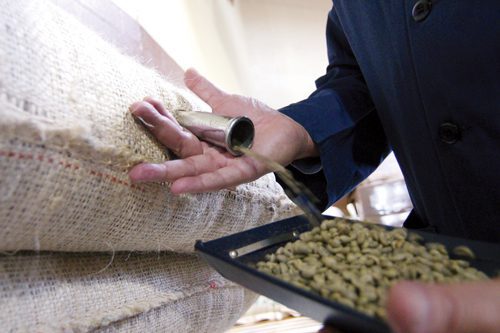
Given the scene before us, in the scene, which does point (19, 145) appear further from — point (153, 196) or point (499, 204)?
point (499, 204)

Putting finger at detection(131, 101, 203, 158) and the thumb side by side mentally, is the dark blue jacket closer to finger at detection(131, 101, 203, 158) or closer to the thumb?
finger at detection(131, 101, 203, 158)

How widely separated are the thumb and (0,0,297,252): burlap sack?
0.31 metres

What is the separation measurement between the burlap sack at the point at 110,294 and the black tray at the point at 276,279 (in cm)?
17

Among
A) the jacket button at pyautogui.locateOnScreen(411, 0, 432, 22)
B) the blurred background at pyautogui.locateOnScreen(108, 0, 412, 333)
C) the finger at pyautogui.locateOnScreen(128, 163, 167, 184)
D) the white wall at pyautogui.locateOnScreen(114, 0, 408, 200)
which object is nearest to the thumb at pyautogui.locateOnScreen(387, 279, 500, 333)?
the finger at pyautogui.locateOnScreen(128, 163, 167, 184)

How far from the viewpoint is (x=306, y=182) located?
78cm

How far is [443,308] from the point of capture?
0.24m

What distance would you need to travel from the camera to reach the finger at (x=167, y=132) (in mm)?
498

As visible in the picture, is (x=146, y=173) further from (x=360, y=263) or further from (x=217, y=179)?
(x=360, y=263)

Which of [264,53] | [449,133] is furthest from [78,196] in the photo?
[264,53]

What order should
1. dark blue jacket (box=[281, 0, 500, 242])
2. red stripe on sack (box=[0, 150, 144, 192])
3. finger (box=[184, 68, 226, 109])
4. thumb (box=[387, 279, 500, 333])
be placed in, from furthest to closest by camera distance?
1. finger (box=[184, 68, 226, 109])
2. dark blue jacket (box=[281, 0, 500, 242])
3. red stripe on sack (box=[0, 150, 144, 192])
4. thumb (box=[387, 279, 500, 333])

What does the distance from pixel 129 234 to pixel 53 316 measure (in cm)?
12

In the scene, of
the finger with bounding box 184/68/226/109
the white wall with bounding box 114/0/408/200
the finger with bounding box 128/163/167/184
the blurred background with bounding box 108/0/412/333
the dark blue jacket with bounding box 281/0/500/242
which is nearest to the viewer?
the finger with bounding box 128/163/167/184

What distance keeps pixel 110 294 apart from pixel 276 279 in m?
0.27

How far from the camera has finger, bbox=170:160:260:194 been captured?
19.0 inches
